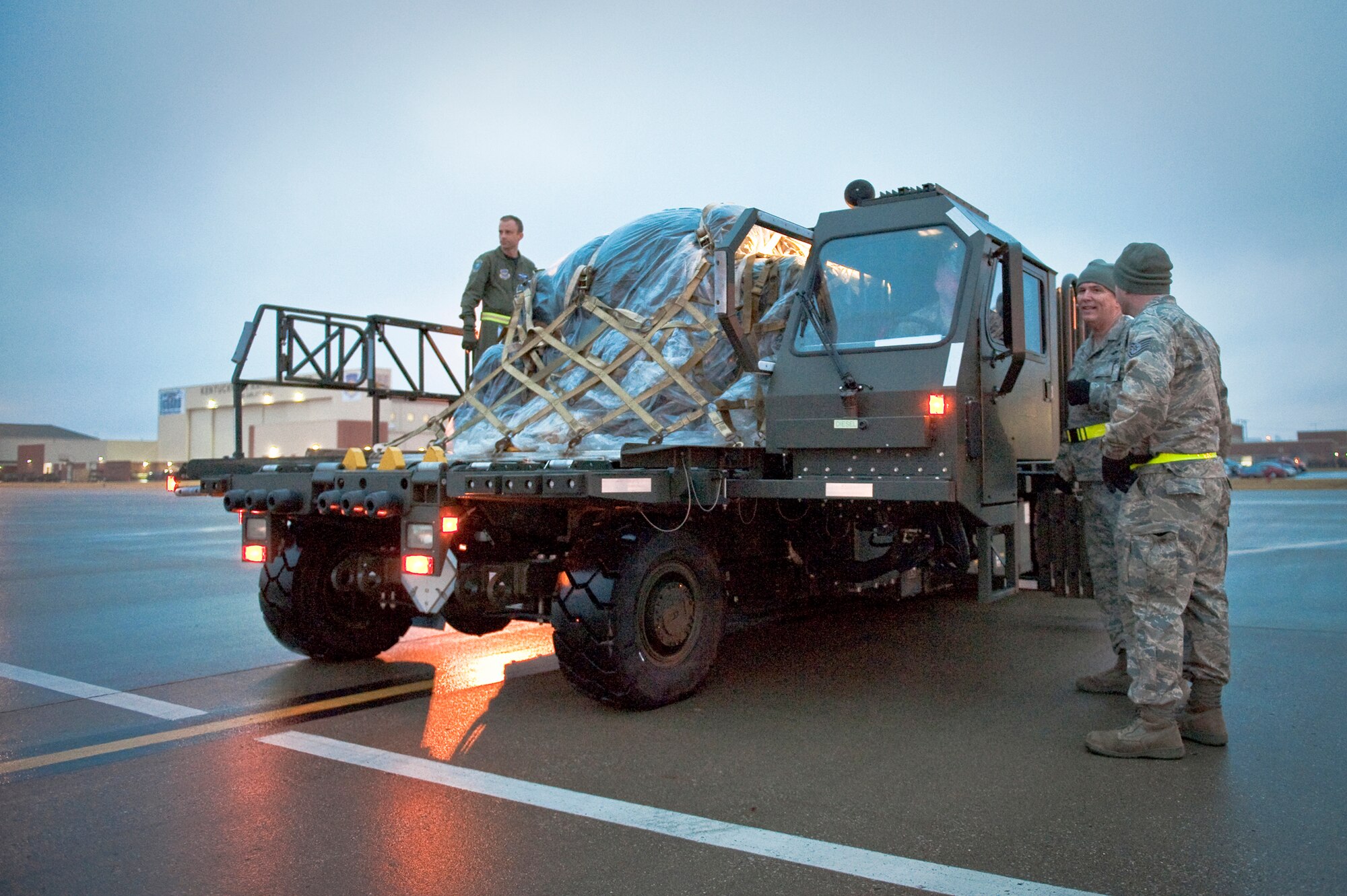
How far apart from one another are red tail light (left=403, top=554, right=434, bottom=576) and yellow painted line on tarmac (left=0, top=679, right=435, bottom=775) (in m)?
0.93

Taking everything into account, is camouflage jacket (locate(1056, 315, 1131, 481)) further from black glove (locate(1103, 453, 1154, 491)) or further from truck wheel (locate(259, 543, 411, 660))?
truck wheel (locate(259, 543, 411, 660))

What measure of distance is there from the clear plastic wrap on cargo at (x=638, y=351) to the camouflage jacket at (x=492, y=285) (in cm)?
44

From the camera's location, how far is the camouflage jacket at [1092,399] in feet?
18.7

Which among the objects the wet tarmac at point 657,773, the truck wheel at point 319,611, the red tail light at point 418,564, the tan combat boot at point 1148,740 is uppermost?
the red tail light at point 418,564

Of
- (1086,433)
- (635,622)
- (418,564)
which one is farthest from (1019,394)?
(418,564)

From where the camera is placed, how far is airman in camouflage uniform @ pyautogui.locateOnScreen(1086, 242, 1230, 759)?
179 inches

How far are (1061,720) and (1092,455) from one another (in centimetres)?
159

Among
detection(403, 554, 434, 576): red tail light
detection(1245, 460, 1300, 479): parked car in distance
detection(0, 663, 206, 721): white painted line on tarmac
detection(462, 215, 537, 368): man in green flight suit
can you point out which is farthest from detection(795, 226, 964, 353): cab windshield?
detection(1245, 460, 1300, 479): parked car in distance

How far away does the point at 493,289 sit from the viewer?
25.9ft

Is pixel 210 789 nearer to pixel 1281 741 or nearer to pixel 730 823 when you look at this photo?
pixel 730 823

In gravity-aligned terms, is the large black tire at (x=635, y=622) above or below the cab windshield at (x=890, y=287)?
below

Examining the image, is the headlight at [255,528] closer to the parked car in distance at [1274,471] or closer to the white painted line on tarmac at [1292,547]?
the white painted line on tarmac at [1292,547]

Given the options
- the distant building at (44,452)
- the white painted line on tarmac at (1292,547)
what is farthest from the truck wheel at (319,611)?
the distant building at (44,452)

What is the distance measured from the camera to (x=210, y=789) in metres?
4.18
